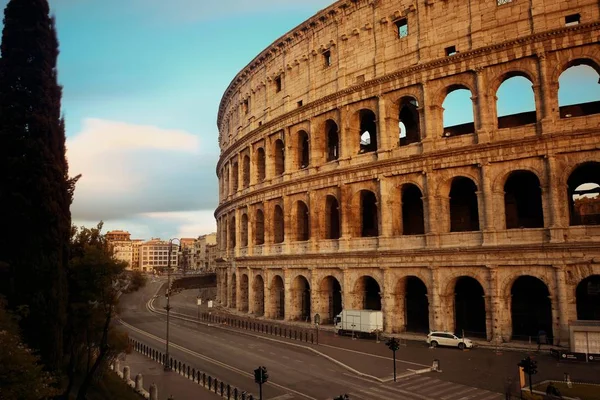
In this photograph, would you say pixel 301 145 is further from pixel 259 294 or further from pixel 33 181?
pixel 33 181

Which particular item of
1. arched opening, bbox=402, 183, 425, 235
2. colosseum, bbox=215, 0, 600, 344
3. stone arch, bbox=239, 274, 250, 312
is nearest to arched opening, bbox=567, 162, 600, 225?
colosseum, bbox=215, 0, 600, 344

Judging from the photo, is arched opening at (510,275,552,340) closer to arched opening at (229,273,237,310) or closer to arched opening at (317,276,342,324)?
arched opening at (317,276,342,324)

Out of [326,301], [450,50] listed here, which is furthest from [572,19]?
[326,301]

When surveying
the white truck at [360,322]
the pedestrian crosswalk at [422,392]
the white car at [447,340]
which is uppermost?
the white truck at [360,322]

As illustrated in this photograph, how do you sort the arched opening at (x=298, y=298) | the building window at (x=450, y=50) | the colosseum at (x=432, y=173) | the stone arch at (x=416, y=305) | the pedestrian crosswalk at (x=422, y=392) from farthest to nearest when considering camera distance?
the arched opening at (x=298, y=298) < the stone arch at (x=416, y=305) < the building window at (x=450, y=50) < the colosseum at (x=432, y=173) < the pedestrian crosswalk at (x=422, y=392)

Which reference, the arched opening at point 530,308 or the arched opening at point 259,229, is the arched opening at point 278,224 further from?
the arched opening at point 530,308

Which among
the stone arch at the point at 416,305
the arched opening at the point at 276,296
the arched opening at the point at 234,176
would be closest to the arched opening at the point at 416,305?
the stone arch at the point at 416,305

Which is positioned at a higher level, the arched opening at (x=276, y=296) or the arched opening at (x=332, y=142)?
the arched opening at (x=332, y=142)

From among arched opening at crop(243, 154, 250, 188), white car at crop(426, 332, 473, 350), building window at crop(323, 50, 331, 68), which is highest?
building window at crop(323, 50, 331, 68)
